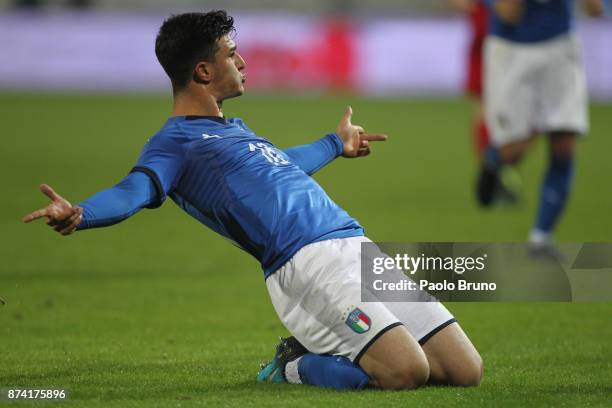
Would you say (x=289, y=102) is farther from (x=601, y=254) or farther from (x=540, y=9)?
(x=601, y=254)

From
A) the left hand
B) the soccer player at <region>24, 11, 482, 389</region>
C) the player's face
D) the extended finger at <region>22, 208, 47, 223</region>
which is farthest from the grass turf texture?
the player's face

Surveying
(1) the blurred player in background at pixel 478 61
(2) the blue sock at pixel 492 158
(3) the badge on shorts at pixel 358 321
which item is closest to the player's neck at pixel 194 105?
(3) the badge on shorts at pixel 358 321

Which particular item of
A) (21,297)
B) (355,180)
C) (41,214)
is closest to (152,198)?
(41,214)

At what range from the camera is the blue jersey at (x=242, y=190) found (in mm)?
4973

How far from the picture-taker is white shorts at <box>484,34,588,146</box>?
9133 millimetres

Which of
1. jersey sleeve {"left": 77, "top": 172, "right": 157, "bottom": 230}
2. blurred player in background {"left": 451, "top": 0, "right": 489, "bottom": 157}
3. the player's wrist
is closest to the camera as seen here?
jersey sleeve {"left": 77, "top": 172, "right": 157, "bottom": 230}

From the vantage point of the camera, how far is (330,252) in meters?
4.93

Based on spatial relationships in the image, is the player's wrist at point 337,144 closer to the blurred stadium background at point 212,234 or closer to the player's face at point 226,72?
the player's face at point 226,72

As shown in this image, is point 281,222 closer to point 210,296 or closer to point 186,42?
point 186,42

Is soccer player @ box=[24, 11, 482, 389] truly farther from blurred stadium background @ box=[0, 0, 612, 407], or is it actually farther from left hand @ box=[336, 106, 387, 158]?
left hand @ box=[336, 106, 387, 158]

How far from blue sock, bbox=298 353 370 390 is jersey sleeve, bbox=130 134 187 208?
0.88 meters

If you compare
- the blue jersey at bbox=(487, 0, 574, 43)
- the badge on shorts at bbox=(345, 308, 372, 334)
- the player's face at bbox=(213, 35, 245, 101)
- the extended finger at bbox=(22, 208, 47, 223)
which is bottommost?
the badge on shorts at bbox=(345, 308, 372, 334)

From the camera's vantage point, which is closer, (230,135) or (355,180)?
(230,135)

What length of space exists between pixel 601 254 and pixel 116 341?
2549 millimetres
